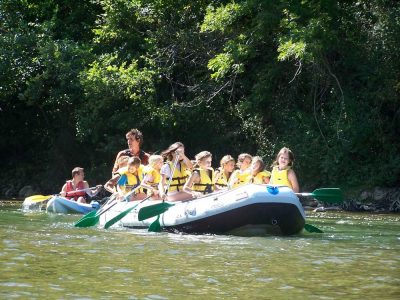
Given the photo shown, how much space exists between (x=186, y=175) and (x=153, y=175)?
632 millimetres

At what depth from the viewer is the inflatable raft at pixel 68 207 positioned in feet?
54.5

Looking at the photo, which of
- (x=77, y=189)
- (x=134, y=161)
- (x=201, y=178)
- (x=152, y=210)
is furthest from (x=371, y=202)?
(x=152, y=210)

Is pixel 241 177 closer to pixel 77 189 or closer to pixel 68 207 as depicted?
pixel 68 207

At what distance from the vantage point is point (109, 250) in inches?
366

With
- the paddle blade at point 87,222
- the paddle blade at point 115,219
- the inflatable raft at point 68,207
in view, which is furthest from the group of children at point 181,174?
the inflatable raft at point 68,207

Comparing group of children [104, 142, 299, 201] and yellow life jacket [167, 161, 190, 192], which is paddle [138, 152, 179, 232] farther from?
yellow life jacket [167, 161, 190, 192]

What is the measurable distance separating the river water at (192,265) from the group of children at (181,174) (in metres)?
0.88

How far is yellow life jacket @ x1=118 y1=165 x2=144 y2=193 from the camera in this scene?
1360cm

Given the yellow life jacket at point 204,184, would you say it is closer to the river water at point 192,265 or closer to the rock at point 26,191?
the river water at point 192,265

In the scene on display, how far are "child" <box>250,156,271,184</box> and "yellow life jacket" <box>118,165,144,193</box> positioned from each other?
1774mm

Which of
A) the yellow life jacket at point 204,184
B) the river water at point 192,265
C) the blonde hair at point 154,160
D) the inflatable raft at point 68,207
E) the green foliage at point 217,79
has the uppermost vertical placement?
the green foliage at point 217,79

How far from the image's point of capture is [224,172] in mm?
14000

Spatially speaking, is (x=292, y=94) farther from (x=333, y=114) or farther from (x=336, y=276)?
(x=336, y=276)

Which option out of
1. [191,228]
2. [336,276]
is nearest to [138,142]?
[191,228]
